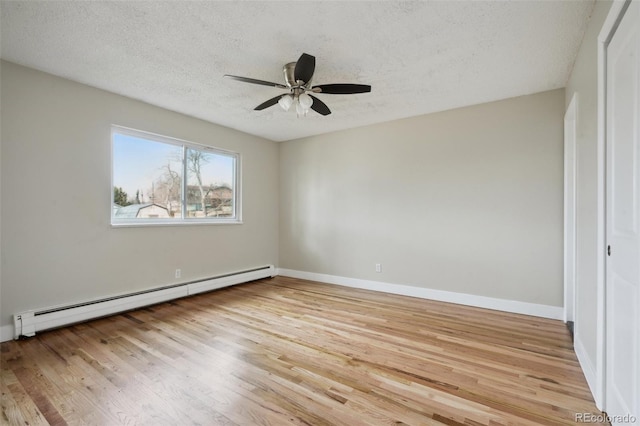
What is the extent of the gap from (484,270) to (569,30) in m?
2.48

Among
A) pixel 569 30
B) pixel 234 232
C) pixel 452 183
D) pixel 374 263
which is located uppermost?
pixel 569 30

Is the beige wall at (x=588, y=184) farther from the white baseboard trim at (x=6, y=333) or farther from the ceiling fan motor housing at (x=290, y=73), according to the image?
the white baseboard trim at (x=6, y=333)

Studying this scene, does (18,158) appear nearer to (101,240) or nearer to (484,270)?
(101,240)

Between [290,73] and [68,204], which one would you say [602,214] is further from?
[68,204]

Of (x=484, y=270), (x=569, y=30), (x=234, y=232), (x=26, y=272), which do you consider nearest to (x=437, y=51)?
(x=569, y=30)

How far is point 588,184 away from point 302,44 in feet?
7.55

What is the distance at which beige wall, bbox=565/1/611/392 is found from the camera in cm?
176

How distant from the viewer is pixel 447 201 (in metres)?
3.66

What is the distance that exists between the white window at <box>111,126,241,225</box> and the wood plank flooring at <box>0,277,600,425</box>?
1.29 metres

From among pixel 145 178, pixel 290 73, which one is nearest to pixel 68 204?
pixel 145 178

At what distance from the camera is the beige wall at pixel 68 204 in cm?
253

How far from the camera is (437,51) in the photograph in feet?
7.65

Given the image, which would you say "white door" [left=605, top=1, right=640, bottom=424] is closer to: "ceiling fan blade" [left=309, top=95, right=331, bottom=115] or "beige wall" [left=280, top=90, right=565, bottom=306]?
"beige wall" [left=280, top=90, right=565, bottom=306]

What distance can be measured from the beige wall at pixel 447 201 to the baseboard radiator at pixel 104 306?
168cm
